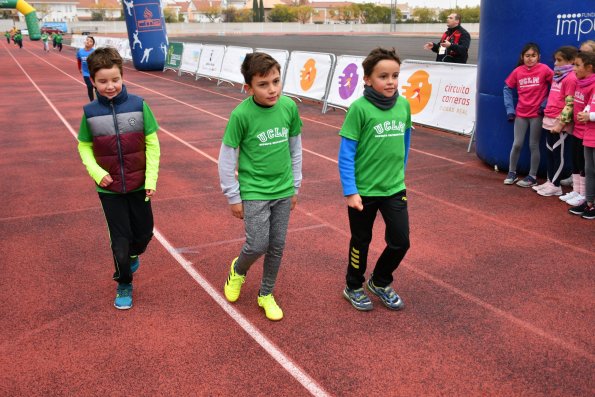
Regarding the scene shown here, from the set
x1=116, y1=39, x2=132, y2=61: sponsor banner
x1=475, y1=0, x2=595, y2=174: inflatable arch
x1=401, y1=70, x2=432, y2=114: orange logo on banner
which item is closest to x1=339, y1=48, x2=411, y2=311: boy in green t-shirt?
x1=475, y1=0, x2=595, y2=174: inflatable arch

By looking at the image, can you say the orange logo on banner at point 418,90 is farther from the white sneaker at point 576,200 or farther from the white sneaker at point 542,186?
the white sneaker at point 576,200

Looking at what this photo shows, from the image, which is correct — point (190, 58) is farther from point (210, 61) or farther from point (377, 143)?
point (377, 143)

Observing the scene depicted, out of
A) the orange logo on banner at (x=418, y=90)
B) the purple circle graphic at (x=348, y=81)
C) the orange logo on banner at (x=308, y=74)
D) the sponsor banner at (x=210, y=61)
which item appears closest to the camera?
the orange logo on banner at (x=418, y=90)

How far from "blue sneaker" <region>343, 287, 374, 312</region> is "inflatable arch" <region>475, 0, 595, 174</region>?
4.62m

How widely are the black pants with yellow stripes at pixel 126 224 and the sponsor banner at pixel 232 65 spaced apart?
15128 mm

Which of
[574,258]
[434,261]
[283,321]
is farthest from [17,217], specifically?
[574,258]

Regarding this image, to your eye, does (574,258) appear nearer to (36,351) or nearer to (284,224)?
(284,224)

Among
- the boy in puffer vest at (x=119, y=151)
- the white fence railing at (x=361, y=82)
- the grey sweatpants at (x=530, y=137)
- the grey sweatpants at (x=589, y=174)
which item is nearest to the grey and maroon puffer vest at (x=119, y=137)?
the boy in puffer vest at (x=119, y=151)

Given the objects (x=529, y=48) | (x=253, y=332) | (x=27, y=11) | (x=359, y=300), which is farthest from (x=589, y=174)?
(x=27, y=11)

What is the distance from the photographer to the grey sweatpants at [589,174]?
5.96 m

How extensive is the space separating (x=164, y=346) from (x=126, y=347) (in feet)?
0.85

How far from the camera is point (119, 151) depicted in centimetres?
380

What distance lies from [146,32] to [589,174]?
76.9 ft

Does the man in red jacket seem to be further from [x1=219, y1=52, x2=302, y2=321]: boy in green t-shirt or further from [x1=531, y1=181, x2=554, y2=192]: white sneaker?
[x1=219, y1=52, x2=302, y2=321]: boy in green t-shirt
